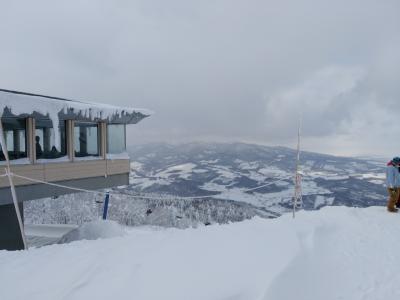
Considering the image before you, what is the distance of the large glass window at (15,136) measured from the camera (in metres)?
12.1

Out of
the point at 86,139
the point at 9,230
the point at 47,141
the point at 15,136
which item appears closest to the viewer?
the point at 15,136

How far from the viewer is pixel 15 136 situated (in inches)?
487

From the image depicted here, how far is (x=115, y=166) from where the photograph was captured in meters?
16.2

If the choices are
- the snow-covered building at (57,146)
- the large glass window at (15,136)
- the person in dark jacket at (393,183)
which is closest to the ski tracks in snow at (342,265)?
the person in dark jacket at (393,183)

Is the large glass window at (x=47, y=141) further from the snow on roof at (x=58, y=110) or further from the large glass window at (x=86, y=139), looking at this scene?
the large glass window at (x=86, y=139)

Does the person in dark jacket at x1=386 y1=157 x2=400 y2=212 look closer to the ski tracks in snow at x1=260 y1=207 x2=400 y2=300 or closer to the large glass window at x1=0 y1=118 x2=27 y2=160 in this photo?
the ski tracks in snow at x1=260 y1=207 x2=400 y2=300

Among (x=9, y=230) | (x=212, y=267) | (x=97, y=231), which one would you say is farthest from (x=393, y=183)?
(x=9, y=230)

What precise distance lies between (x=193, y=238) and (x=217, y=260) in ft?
4.09

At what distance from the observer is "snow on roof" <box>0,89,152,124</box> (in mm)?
11445

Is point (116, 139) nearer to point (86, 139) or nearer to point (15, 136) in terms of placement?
point (86, 139)

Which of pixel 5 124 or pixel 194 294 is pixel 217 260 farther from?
pixel 5 124

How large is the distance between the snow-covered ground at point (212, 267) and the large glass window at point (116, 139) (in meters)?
8.74

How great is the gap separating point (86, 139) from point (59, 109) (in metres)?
2.36

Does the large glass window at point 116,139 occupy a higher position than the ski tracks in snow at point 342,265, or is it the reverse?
the large glass window at point 116,139
